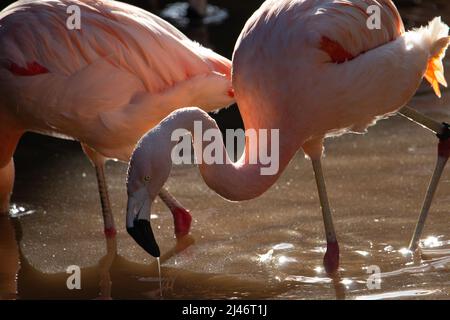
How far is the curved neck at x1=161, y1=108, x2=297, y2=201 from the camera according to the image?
4105 mm

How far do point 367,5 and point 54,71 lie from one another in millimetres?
1586

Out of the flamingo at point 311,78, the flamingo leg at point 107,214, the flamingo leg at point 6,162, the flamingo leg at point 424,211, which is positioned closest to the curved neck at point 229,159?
the flamingo at point 311,78

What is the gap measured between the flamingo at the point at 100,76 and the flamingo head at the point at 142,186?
0.98 meters

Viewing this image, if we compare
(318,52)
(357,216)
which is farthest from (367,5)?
(357,216)

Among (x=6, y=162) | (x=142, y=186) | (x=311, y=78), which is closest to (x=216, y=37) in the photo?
(x=6, y=162)

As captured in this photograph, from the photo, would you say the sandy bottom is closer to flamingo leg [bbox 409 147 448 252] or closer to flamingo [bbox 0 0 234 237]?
flamingo leg [bbox 409 147 448 252]

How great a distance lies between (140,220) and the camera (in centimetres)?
388

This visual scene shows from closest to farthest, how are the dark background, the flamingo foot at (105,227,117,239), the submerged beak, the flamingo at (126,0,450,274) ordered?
the submerged beak
the flamingo at (126,0,450,274)
the flamingo foot at (105,227,117,239)
the dark background

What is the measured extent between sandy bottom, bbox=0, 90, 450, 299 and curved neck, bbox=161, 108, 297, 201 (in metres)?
0.49

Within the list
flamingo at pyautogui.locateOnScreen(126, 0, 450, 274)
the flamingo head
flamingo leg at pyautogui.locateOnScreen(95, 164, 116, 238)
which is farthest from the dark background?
the flamingo head

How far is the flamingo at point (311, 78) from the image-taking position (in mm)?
4301

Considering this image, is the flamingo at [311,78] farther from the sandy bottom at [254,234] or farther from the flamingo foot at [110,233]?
the flamingo foot at [110,233]

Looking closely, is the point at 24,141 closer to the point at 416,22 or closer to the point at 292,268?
the point at 292,268

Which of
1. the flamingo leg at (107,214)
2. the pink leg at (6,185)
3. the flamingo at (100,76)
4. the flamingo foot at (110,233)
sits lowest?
the flamingo foot at (110,233)
